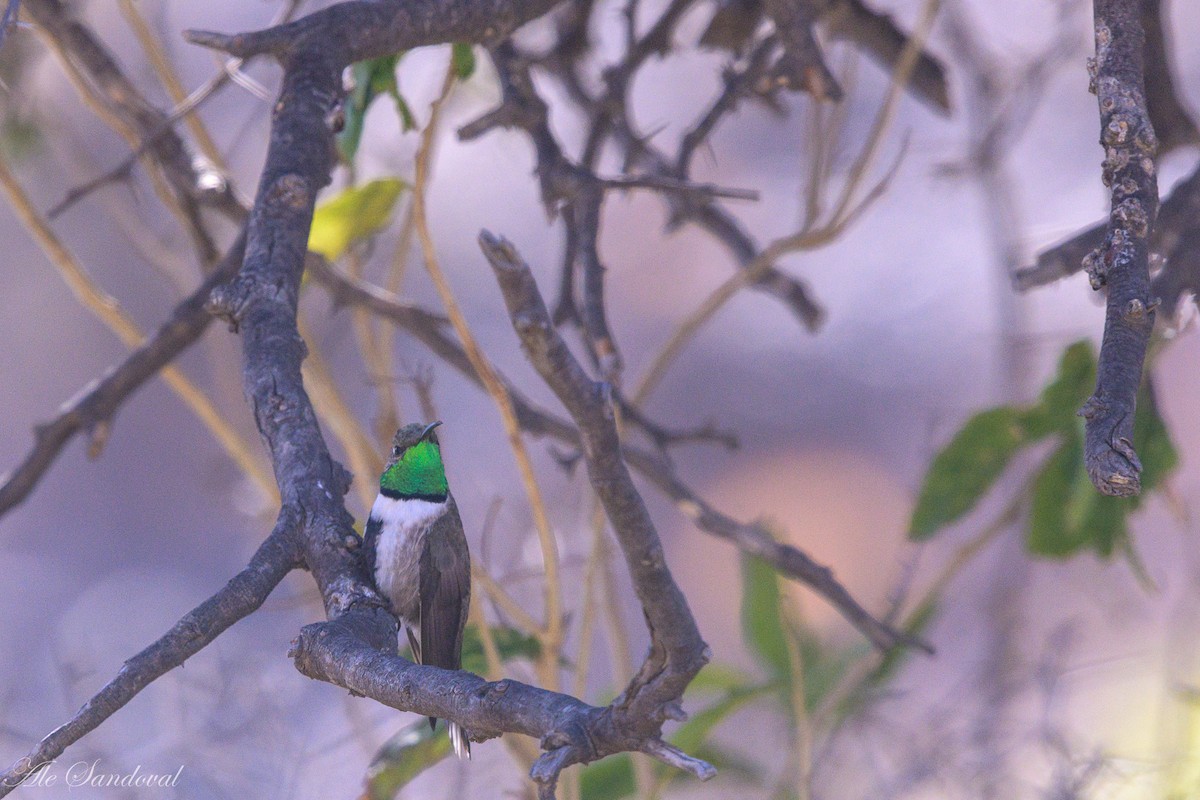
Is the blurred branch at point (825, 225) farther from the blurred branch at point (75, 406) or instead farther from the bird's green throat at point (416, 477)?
the blurred branch at point (75, 406)

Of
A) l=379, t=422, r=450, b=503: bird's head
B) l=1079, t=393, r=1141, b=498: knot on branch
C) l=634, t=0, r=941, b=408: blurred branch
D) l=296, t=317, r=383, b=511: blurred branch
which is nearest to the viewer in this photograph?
l=1079, t=393, r=1141, b=498: knot on branch

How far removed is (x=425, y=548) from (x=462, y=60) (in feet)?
2.65

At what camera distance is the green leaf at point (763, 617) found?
106 inches

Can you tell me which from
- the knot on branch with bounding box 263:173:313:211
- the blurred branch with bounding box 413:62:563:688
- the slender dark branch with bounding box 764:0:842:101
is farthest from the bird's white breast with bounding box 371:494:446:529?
the slender dark branch with bounding box 764:0:842:101

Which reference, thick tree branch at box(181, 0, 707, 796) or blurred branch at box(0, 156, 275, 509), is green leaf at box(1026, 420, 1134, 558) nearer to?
thick tree branch at box(181, 0, 707, 796)

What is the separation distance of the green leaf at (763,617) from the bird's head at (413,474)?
3.20 feet

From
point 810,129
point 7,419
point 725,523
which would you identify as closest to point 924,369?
point 810,129

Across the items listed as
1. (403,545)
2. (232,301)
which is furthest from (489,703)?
(403,545)

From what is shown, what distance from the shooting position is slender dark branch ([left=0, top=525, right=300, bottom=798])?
3.28ft

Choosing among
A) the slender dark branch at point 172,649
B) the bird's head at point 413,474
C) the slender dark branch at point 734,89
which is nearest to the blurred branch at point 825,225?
the slender dark branch at point 734,89

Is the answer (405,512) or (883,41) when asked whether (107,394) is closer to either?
(405,512)

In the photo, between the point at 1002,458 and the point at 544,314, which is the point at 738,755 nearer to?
the point at 1002,458

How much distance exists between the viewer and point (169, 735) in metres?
2.38

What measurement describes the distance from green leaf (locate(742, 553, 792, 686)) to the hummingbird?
38.4 inches
